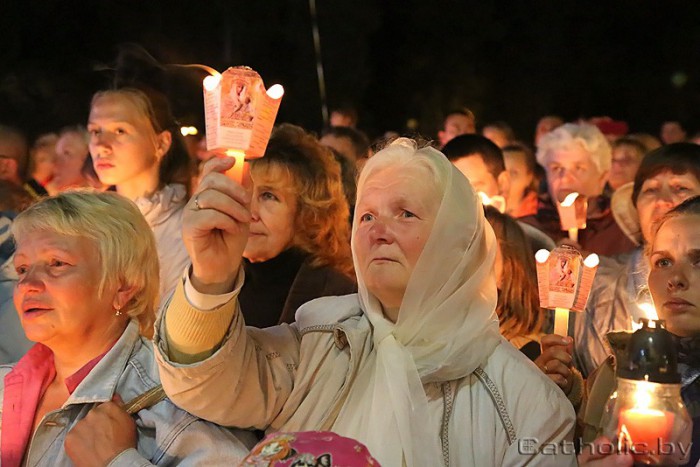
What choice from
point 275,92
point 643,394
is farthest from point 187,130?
point 643,394

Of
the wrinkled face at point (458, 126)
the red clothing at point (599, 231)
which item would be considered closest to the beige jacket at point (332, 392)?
the red clothing at point (599, 231)

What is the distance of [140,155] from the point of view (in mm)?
4820

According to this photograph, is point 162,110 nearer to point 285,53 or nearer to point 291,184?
point 291,184

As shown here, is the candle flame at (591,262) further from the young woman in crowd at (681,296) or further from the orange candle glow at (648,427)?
the orange candle glow at (648,427)

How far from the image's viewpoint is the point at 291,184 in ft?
14.4

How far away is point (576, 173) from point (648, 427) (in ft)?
12.9

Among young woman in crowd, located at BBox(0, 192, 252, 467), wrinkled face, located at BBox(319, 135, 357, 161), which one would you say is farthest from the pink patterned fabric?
wrinkled face, located at BBox(319, 135, 357, 161)

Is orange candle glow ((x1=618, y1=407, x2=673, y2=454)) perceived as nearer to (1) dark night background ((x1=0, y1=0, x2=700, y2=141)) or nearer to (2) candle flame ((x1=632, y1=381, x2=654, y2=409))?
(2) candle flame ((x1=632, y1=381, x2=654, y2=409))

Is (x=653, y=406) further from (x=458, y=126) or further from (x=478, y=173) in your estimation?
(x=458, y=126)

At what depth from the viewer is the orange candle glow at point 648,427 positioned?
7.22 feet

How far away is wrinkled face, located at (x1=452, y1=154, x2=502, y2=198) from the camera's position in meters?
5.36

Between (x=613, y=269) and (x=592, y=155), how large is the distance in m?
1.64

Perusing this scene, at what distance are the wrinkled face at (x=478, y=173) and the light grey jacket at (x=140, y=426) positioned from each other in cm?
258

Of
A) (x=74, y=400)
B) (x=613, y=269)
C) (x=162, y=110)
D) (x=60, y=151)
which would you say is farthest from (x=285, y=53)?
(x=74, y=400)
